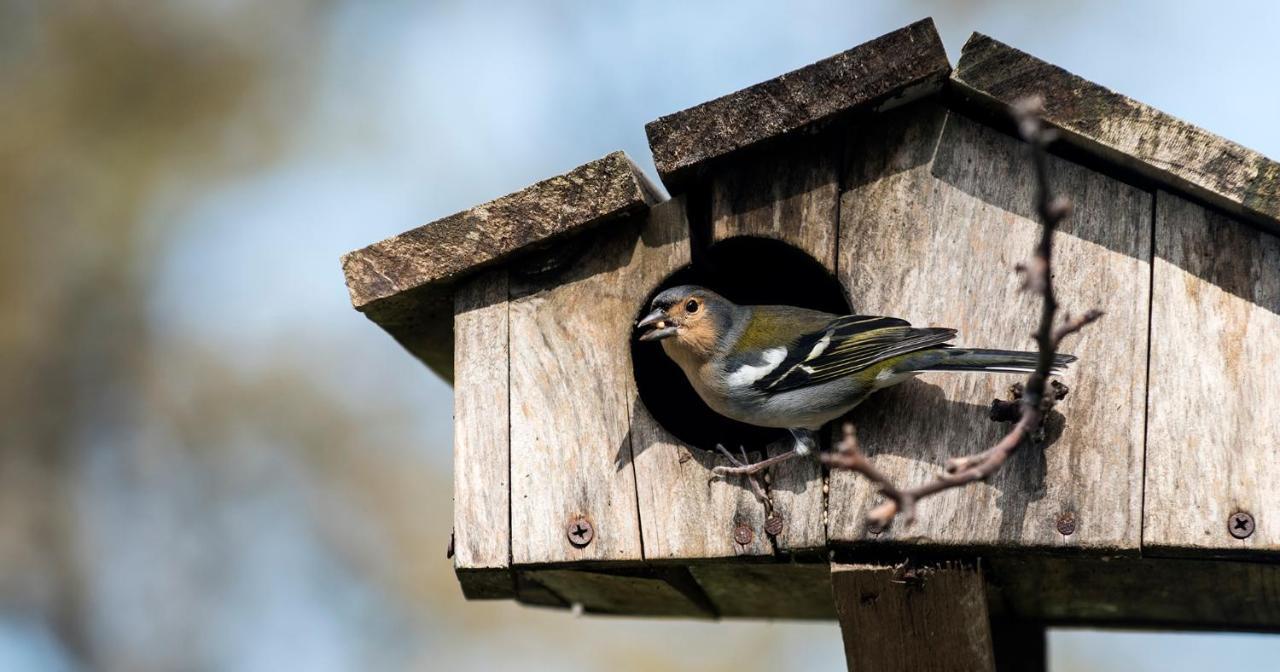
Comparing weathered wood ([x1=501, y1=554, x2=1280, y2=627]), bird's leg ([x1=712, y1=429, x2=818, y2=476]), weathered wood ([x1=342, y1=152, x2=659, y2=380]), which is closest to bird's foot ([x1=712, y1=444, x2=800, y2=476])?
bird's leg ([x1=712, y1=429, x2=818, y2=476])

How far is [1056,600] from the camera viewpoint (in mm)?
4918

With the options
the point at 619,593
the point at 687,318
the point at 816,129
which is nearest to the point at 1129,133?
the point at 816,129

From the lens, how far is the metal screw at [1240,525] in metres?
3.46

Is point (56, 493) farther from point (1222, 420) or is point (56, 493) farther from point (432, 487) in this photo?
point (1222, 420)

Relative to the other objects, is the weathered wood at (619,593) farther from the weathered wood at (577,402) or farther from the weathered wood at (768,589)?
the weathered wood at (577,402)

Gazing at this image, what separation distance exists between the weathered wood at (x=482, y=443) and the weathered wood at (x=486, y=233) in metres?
0.12

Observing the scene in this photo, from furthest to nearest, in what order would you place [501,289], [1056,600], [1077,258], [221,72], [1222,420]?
[221,72], [1056,600], [501,289], [1077,258], [1222,420]

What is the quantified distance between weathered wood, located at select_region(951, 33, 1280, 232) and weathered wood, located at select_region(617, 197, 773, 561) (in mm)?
1027

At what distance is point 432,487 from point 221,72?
3.18m

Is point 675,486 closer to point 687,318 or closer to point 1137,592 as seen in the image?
point 687,318

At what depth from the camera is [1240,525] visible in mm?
3463

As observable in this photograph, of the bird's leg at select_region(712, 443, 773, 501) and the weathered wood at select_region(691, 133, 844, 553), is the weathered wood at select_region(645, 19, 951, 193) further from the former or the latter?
the bird's leg at select_region(712, 443, 773, 501)

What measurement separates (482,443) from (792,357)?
1014 mm

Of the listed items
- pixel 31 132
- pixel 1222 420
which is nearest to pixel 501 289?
pixel 1222 420
